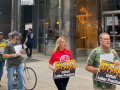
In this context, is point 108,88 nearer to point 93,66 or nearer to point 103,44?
point 93,66

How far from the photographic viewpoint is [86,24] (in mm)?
15469

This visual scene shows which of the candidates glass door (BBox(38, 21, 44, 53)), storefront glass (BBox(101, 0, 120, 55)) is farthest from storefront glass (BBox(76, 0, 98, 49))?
glass door (BBox(38, 21, 44, 53))

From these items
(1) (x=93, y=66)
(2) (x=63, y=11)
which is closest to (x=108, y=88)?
(1) (x=93, y=66)

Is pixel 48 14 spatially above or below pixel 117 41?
above

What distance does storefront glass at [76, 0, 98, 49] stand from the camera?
49.6 ft

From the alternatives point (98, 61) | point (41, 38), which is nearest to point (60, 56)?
point (98, 61)

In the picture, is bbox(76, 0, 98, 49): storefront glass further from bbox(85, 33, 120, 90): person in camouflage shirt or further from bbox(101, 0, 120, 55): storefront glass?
bbox(85, 33, 120, 90): person in camouflage shirt

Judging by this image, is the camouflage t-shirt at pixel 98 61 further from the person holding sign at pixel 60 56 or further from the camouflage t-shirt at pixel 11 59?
the camouflage t-shirt at pixel 11 59

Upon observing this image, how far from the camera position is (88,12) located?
50.7 ft

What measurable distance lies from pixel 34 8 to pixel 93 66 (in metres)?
17.2

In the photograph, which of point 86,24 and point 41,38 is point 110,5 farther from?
point 41,38

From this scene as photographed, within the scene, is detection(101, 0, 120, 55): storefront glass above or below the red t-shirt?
above

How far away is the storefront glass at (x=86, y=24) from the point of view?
15.1 meters

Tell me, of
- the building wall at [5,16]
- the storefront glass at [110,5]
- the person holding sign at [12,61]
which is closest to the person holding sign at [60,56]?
the person holding sign at [12,61]
